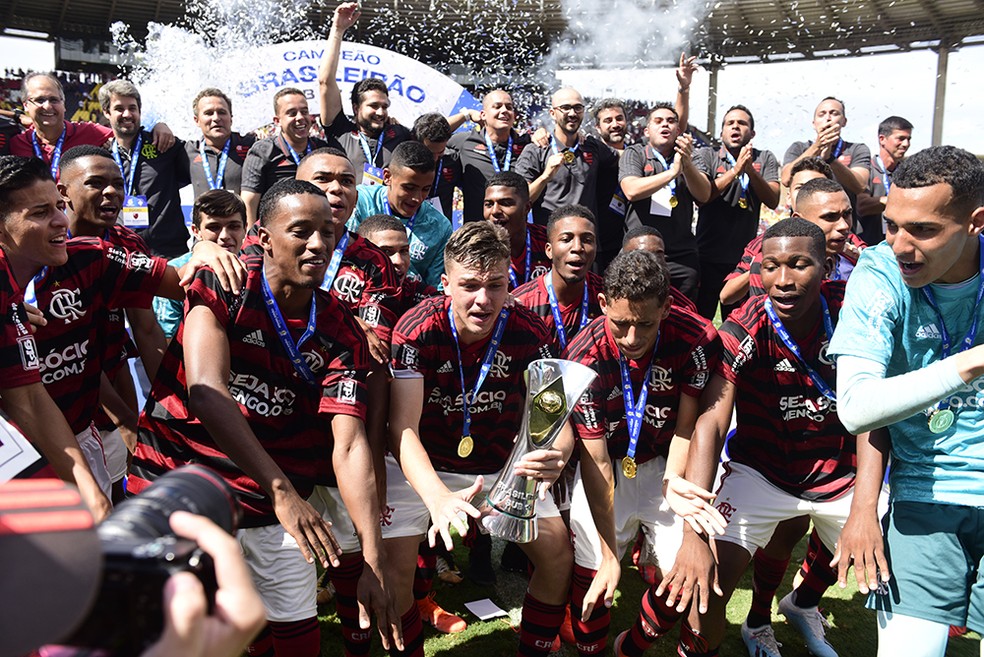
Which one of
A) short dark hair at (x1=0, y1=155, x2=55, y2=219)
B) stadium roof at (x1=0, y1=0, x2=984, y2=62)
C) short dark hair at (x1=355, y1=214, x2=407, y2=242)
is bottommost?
short dark hair at (x1=355, y1=214, x2=407, y2=242)

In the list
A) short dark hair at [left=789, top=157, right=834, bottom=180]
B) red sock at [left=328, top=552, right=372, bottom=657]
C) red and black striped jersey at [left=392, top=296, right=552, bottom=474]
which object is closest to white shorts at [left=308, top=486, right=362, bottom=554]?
red sock at [left=328, top=552, right=372, bottom=657]

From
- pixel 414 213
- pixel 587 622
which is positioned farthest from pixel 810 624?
pixel 414 213

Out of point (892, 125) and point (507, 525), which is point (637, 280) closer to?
point (507, 525)

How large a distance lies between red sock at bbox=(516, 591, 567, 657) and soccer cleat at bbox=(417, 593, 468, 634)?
595mm

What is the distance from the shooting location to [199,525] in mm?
1071

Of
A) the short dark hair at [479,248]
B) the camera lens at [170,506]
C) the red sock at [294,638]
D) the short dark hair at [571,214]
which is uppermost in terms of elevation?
the short dark hair at [571,214]

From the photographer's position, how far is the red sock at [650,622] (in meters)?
3.46

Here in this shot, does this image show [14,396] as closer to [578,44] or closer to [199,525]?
[199,525]

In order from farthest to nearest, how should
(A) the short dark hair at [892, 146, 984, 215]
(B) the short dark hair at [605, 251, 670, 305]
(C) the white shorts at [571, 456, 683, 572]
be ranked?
1. (C) the white shorts at [571, 456, 683, 572]
2. (B) the short dark hair at [605, 251, 670, 305]
3. (A) the short dark hair at [892, 146, 984, 215]

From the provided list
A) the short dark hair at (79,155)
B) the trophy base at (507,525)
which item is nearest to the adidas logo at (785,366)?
the trophy base at (507,525)

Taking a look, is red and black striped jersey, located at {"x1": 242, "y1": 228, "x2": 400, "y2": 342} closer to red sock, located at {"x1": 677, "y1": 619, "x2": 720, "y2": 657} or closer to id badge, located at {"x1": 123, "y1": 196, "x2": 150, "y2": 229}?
red sock, located at {"x1": 677, "y1": 619, "x2": 720, "y2": 657}

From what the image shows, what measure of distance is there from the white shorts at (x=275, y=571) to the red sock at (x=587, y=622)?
1.24 m

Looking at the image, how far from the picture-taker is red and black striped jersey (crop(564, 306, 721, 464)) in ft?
11.8

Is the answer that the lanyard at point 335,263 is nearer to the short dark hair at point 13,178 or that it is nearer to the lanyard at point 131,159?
the short dark hair at point 13,178
